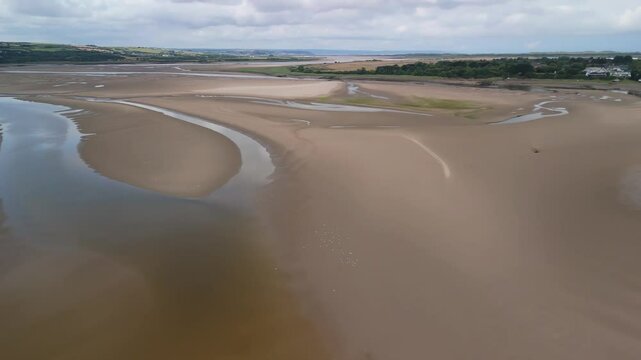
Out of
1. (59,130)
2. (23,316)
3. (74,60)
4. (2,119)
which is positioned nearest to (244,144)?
(59,130)

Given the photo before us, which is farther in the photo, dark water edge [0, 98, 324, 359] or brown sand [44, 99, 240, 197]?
brown sand [44, 99, 240, 197]

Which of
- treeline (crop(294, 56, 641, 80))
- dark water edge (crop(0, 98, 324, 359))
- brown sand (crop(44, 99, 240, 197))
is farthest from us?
treeline (crop(294, 56, 641, 80))

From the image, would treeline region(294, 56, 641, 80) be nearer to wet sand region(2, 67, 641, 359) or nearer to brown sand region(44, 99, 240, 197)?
wet sand region(2, 67, 641, 359)

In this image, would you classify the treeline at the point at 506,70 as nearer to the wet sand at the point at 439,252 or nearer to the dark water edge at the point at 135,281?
the wet sand at the point at 439,252

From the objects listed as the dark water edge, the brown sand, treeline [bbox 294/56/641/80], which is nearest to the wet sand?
the dark water edge

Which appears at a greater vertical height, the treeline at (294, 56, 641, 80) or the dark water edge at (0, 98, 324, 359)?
the treeline at (294, 56, 641, 80)

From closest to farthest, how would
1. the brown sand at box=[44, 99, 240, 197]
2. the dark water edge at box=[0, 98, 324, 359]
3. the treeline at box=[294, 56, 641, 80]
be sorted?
the dark water edge at box=[0, 98, 324, 359], the brown sand at box=[44, 99, 240, 197], the treeline at box=[294, 56, 641, 80]

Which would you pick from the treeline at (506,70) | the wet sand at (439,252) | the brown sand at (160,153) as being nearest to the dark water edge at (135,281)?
the wet sand at (439,252)

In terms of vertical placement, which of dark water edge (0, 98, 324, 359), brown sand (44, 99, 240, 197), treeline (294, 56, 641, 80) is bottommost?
dark water edge (0, 98, 324, 359)

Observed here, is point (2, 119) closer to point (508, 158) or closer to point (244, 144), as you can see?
point (244, 144)
